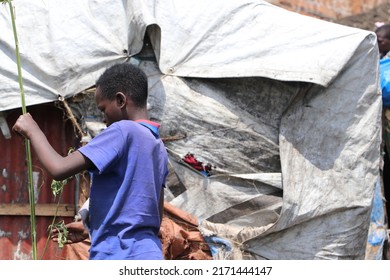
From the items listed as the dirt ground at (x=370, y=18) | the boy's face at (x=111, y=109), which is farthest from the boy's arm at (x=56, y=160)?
the dirt ground at (x=370, y=18)

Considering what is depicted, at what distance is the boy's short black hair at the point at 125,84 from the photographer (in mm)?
3301

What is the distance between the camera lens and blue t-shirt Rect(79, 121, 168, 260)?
3.11 meters

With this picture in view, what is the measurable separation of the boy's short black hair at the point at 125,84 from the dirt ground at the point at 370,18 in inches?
253

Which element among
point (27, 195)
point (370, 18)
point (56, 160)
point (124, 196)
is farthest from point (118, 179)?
point (370, 18)

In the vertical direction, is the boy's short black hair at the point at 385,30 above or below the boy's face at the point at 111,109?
above

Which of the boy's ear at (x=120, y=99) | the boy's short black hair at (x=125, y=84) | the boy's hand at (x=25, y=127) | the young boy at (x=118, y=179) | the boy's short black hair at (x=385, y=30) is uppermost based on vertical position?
the boy's short black hair at (x=385, y=30)

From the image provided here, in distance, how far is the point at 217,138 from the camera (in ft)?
17.0

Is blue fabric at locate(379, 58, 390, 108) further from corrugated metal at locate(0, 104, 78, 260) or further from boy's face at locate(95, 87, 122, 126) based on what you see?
boy's face at locate(95, 87, 122, 126)

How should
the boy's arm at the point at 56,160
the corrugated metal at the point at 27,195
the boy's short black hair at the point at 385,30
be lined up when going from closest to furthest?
the boy's arm at the point at 56,160
the corrugated metal at the point at 27,195
the boy's short black hair at the point at 385,30

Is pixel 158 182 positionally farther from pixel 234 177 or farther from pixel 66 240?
pixel 234 177

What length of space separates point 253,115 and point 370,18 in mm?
5028

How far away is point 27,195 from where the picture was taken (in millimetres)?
5422

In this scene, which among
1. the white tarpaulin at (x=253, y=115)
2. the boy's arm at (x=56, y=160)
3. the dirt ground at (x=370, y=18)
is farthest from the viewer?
the dirt ground at (x=370, y=18)

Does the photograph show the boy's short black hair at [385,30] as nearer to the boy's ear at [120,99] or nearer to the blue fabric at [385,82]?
the blue fabric at [385,82]
